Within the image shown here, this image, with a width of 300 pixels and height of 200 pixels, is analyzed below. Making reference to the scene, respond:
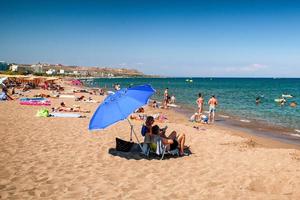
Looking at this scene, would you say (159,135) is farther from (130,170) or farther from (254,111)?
(254,111)

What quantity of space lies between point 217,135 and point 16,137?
324 inches

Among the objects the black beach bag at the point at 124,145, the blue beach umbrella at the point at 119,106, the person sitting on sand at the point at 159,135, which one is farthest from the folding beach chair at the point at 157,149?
the blue beach umbrella at the point at 119,106

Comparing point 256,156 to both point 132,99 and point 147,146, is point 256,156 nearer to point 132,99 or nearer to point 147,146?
point 147,146

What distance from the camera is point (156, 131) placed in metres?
10.2

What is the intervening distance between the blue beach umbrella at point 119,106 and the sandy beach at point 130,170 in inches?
45.6

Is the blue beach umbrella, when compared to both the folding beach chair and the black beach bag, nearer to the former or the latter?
the folding beach chair

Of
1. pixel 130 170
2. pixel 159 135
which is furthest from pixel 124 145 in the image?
pixel 130 170

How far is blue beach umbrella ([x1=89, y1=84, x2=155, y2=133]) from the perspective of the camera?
915 cm

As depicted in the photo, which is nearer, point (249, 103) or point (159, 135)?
point (159, 135)

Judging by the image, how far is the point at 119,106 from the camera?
30.6 ft

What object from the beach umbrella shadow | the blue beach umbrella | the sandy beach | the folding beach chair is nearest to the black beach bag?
the beach umbrella shadow

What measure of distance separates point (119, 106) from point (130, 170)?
181 cm

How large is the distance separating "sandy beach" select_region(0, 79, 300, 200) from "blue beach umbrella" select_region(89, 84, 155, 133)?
3.80 ft

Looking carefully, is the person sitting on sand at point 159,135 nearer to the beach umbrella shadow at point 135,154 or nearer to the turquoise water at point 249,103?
the beach umbrella shadow at point 135,154
